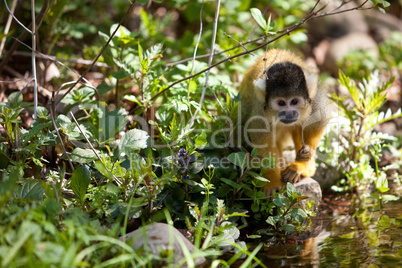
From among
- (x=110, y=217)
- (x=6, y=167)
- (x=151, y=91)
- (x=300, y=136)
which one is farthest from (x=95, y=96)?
(x=300, y=136)

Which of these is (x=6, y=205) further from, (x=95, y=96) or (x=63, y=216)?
(x=95, y=96)

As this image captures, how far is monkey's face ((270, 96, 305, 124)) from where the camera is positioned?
3.14 metres

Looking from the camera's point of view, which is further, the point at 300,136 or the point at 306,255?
the point at 300,136

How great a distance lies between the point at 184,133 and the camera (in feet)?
9.00

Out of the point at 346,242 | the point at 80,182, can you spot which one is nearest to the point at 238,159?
the point at 346,242

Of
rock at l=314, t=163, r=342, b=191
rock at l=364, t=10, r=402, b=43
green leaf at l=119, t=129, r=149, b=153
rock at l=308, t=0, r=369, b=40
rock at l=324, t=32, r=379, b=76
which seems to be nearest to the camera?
green leaf at l=119, t=129, r=149, b=153

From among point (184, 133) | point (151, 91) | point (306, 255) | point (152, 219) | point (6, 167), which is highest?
point (151, 91)

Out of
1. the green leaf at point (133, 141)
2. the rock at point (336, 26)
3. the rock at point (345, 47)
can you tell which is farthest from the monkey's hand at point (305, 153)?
the rock at point (336, 26)

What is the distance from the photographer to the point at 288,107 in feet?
10.5

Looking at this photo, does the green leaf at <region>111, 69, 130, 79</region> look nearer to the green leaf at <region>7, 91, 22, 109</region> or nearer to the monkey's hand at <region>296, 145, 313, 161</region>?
the green leaf at <region>7, 91, 22, 109</region>

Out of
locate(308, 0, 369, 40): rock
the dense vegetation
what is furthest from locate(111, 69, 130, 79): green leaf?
locate(308, 0, 369, 40): rock

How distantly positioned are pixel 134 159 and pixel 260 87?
1219 millimetres

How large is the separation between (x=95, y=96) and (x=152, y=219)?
5.19 feet

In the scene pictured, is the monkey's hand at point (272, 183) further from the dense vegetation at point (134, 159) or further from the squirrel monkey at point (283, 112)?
the dense vegetation at point (134, 159)
